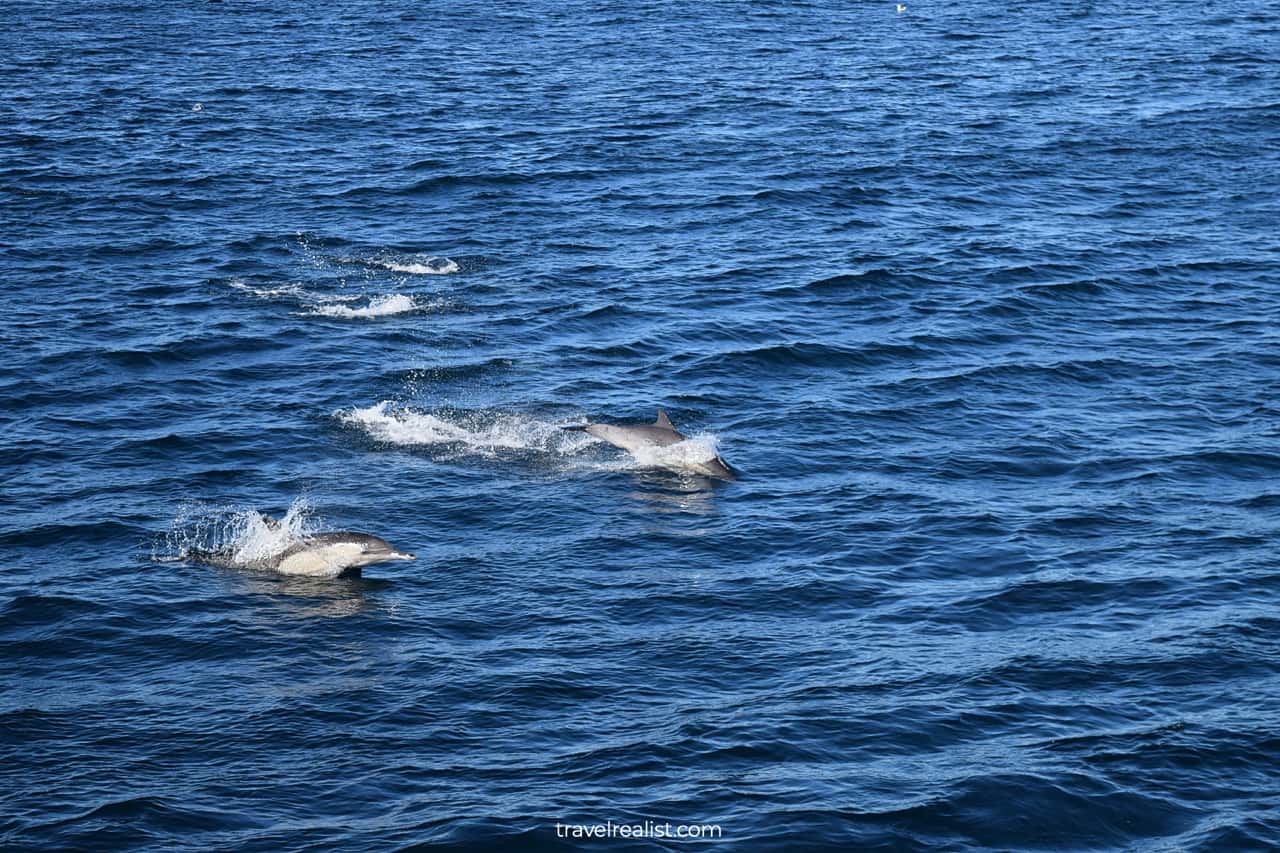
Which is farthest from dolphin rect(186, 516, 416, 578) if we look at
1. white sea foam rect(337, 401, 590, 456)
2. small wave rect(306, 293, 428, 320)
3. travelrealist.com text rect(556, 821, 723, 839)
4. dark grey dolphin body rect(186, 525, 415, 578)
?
small wave rect(306, 293, 428, 320)

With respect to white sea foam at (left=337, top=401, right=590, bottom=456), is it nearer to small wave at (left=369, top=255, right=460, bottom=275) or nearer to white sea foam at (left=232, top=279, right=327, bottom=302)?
white sea foam at (left=232, top=279, right=327, bottom=302)

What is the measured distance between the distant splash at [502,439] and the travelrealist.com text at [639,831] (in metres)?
13.2

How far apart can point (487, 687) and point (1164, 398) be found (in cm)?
1967

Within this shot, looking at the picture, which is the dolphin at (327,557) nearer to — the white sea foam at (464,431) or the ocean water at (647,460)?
the ocean water at (647,460)

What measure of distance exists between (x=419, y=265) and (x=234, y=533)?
18204 millimetres

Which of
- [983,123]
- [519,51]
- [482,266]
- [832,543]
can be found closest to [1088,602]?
[832,543]

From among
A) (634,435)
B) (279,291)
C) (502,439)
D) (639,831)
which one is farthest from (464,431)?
(639,831)

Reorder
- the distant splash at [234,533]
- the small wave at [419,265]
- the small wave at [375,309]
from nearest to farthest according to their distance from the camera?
the distant splash at [234,533], the small wave at [375,309], the small wave at [419,265]

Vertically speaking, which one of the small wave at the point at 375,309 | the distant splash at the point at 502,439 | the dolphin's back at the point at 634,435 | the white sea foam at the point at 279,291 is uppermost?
the white sea foam at the point at 279,291

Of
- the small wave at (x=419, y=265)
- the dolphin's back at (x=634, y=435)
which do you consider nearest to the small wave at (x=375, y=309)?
the small wave at (x=419, y=265)

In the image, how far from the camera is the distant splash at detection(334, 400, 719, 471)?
34719 millimetres

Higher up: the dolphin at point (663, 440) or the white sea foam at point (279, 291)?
the white sea foam at point (279, 291)

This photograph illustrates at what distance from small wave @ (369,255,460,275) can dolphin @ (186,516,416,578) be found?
18.5 metres

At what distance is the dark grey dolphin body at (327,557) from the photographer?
94.7 feet
